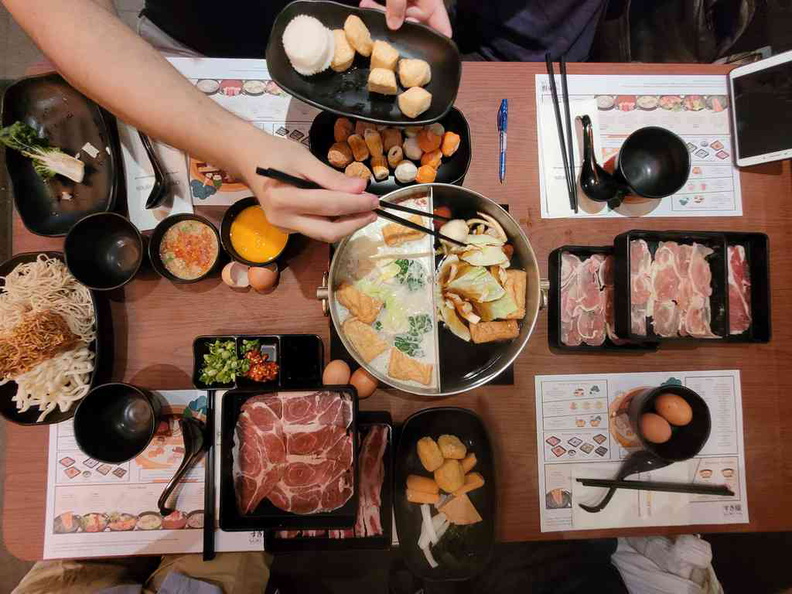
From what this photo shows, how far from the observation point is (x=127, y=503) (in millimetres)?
1649

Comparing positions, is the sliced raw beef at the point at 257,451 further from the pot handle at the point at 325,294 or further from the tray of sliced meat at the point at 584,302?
the tray of sliced meat at the point at 584,302

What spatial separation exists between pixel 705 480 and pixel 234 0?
2959 millimetres

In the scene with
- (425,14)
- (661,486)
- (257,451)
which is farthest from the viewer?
(661,486)

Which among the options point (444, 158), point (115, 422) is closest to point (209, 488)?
point (115, 422)

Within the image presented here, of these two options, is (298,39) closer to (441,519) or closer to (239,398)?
(239,398)

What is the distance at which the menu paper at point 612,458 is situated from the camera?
1721 millimetres

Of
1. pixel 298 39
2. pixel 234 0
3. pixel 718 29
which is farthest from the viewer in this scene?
pixel 718 29

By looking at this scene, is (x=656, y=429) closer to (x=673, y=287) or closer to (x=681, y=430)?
(x=681, y=430)

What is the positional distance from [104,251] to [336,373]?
3.47 ft

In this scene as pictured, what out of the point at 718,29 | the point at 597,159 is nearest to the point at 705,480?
the point at 597,159

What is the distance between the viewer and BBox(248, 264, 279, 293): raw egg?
1624 millimetres

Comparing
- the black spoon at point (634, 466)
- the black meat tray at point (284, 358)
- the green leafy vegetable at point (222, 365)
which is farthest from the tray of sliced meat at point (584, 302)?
the green leafy vegetable at point (222, 365)

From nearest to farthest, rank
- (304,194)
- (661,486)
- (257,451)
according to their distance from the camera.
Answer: (304,194) → (257,451) → (661,486)

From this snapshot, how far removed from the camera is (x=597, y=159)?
183 cm
